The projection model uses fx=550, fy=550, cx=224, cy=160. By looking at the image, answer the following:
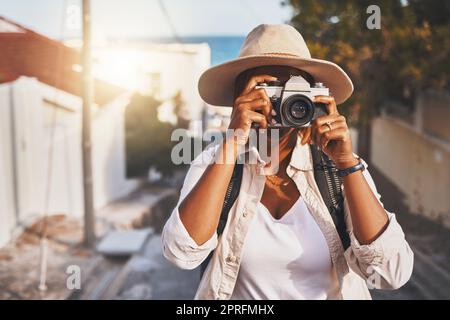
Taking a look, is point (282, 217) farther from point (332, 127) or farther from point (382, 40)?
point (382, 40)

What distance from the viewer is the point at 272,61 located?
158 cm

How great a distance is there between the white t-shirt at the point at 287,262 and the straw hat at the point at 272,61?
434mm

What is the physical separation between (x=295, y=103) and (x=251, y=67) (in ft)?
0.69

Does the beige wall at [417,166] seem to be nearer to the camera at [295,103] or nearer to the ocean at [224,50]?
the ocean at [224,50]

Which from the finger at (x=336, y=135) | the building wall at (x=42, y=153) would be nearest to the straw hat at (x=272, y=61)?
the finger at (x=336, y=135)

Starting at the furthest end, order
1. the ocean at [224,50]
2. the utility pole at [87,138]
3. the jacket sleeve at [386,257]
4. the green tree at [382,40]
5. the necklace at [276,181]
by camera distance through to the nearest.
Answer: the green tree at [382,40] → the utility pole at [87,138] → the ocean at [224,50] → the necklace at [276,181] → the jacket sleeve at [386,257]

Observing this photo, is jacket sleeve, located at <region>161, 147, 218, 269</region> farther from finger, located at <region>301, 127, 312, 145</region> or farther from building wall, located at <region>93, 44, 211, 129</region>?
building wall, located at <region>93, 44, 211, 129</region>

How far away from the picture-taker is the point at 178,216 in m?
1.48

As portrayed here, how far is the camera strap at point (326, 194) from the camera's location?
1.54 meters

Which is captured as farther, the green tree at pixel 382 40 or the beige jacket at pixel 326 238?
the green tree at pixel 382 40

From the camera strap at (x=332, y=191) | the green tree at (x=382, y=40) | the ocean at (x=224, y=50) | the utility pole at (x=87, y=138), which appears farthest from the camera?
the green tree at (x=382, y=40)

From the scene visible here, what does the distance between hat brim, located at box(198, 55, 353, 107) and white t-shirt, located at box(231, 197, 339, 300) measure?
0.43 metres
